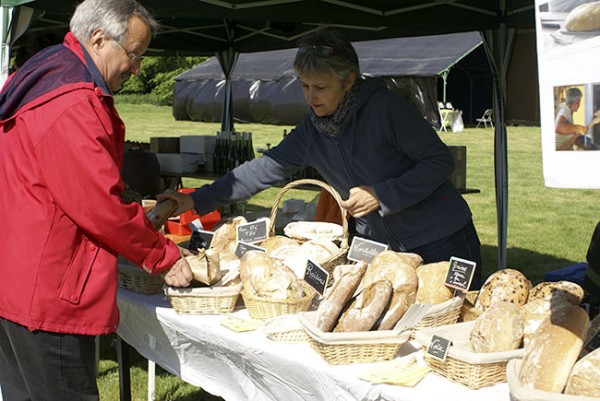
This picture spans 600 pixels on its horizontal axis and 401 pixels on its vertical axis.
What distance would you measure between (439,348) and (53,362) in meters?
0.99

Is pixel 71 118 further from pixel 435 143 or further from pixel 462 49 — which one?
pixel 462 49

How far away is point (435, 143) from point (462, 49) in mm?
17072

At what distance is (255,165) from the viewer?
2.96m

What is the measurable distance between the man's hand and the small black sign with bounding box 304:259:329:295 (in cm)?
35

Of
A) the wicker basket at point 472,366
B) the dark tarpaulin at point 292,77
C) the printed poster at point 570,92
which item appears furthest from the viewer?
the dark tarpaulin at point 292,77

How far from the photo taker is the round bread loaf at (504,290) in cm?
192

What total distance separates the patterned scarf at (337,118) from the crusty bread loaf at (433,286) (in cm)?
74

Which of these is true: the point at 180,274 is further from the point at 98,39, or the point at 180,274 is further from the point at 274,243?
the point at 98,39

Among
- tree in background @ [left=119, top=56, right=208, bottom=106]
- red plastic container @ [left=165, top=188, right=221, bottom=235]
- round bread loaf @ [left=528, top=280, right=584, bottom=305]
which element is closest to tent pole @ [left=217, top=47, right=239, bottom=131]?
red plastic container @ [left=165, top=188, right=221, bottom=235]

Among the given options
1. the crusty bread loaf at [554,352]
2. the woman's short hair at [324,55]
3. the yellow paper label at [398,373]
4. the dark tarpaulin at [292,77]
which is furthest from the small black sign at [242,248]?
the dark tarpaulin at [292,77]

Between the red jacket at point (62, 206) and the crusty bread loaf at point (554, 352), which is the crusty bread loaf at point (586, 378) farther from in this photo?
the red jacket at point (62, 206)

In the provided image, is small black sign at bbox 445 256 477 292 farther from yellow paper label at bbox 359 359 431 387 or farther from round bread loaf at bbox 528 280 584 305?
yellow paper label at bbox 359 359 431 387

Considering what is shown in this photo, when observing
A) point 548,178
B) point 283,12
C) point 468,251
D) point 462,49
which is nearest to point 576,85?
point 548,178

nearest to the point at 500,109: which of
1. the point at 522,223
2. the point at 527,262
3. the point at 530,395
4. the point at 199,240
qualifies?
the point at 527,262
